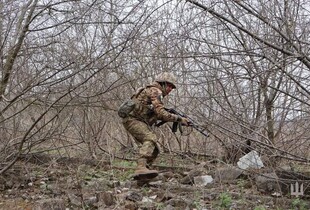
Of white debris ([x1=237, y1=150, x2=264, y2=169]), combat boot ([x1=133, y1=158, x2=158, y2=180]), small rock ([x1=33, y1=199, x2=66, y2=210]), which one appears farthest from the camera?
combat boot ([x1=133, y1=158, x2=158, y2=180])

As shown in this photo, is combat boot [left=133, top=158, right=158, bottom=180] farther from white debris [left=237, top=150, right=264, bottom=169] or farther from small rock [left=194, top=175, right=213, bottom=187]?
white debris [left=237, top=150, right=264, bottom=169]

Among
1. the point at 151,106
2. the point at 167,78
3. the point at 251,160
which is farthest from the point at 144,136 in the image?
the point at 251,160

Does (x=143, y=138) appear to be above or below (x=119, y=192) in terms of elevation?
above

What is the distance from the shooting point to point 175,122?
6141 mm

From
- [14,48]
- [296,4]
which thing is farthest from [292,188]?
[14,48]

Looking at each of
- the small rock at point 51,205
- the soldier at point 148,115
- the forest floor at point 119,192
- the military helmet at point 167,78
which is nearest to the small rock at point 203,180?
the forest floor at point 119,192

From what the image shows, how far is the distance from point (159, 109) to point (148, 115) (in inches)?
17.4

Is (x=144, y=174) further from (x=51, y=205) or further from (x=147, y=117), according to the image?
(x=51, y=205)

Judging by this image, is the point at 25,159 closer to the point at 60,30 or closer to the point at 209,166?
the point at 60,30

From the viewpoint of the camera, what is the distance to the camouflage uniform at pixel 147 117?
19.5ft

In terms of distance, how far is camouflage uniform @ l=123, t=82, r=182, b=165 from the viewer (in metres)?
5.94

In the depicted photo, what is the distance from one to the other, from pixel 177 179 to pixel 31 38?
8.97 ft

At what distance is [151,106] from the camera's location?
20.0 ft

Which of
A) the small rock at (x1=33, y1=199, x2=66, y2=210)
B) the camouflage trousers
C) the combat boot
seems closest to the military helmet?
the camouflage trousers
